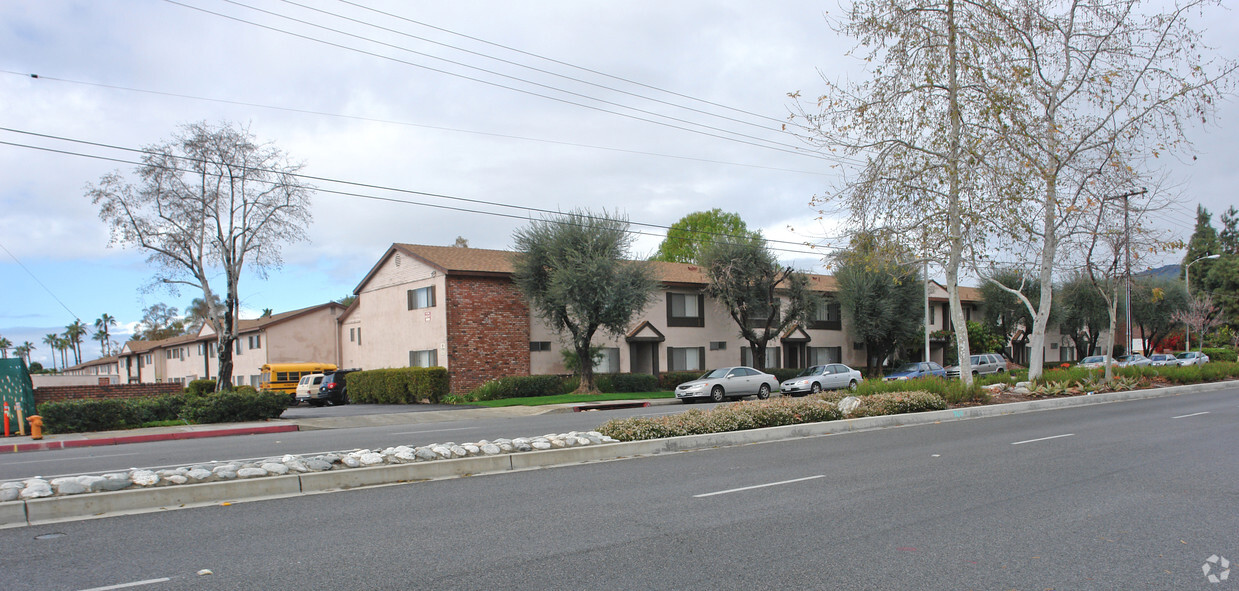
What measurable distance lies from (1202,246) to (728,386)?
69.0m

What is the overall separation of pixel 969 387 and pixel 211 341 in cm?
4830

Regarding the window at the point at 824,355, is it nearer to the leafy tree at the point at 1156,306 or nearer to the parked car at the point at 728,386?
the parked car at the point at 728,386

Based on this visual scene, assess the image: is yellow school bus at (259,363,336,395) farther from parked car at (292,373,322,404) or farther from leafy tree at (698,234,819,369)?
leafy tree at (698,234,819,369)

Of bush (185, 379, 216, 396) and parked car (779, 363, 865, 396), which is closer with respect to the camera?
parked car (779, 363, 865, 396)

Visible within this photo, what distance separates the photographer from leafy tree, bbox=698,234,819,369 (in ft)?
125

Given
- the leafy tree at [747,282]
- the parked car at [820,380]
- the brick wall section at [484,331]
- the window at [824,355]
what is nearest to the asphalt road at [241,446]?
the brick wall section at [484,331]

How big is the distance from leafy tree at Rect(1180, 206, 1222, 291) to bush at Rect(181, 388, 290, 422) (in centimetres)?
7240

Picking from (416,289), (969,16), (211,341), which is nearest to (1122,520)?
(969,16)

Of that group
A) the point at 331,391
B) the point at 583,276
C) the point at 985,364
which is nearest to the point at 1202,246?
the point at 985,364

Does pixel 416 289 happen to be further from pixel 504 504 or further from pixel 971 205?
pixel 504 504

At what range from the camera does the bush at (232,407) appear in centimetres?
2188

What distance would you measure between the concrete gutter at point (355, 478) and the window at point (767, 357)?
25732mm

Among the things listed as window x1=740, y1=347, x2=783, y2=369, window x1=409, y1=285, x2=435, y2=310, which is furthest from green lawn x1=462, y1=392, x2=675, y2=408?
window x1=740, y1=347, x2=783, y2=369

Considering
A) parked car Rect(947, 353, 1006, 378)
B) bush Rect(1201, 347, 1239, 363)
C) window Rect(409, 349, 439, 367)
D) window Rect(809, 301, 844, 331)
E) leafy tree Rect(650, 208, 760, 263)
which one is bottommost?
bush Rect(1201, 347, 1239, 363)
